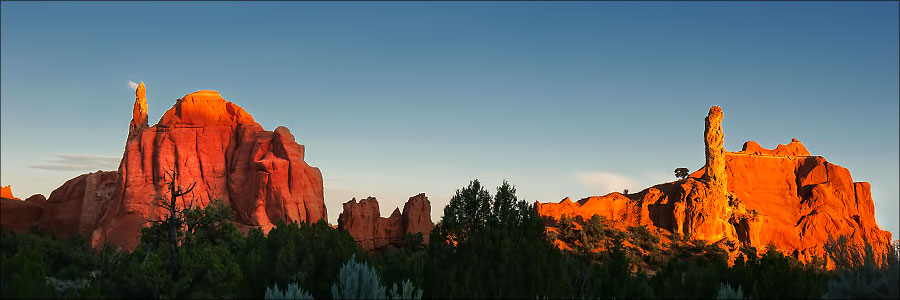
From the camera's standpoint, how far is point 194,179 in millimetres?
55500

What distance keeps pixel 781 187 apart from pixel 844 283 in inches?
2680

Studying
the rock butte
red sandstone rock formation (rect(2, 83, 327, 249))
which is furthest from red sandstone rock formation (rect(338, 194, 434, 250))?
the rock butte

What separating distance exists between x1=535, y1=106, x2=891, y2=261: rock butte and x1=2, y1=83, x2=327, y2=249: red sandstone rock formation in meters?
25.2

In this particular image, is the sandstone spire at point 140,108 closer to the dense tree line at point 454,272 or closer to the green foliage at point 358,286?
the dense tree line at point 454,272

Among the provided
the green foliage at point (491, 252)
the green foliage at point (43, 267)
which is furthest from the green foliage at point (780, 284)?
the green foliage at point (43, 267)

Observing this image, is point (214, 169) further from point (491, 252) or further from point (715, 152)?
point (715, 152)

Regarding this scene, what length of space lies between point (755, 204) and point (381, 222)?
158ft

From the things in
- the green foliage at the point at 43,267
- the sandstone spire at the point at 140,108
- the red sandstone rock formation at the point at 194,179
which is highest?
the sandstone spire at the point at 140,108

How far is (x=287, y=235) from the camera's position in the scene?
2819cm

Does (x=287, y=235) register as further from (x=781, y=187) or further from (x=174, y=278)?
(x=781, y=187)

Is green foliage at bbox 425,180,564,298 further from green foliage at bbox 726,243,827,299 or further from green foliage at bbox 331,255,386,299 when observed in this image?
green foliage at bbox 726,243,827,299

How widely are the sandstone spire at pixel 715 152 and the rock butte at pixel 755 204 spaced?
105 mm

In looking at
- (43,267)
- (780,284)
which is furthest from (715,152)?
(43,267)

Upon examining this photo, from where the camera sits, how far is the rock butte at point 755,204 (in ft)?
209
